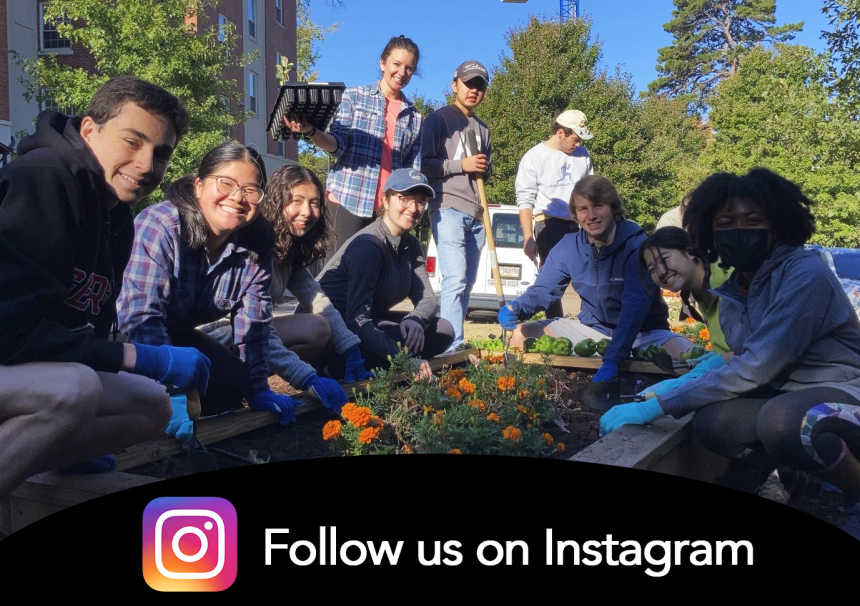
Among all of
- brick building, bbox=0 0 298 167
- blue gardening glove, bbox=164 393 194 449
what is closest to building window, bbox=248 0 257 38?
brick building, bbox=0 0 298 167

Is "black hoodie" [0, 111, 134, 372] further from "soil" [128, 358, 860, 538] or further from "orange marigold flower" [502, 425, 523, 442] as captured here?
"orange marigold flower" [502, 425, 523, 442]

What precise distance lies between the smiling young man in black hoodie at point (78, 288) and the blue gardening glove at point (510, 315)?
271cm

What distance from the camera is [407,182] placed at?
448cm

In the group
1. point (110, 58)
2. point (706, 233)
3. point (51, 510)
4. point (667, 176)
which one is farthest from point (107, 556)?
point (667, 176)

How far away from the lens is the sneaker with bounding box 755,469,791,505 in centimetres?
292

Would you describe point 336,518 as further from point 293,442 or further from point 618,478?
point 293,442

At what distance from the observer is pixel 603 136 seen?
77.5ft

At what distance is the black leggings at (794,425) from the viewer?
2.69 m

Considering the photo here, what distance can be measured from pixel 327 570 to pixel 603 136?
77.1 feet

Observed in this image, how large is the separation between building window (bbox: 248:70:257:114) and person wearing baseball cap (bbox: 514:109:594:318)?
2552 centimetres

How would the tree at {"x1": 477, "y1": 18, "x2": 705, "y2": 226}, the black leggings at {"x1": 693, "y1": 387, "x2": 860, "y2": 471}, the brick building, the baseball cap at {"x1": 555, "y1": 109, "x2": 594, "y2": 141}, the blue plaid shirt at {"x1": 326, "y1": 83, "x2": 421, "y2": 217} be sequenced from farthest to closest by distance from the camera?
the tree at {"x1": 477, "y1": 18, "x2": 705, "y2": 226} < the brick building < the baseball cap at {"x1": 555, "y1": 109, "x2": 594, "y2": 141} < the blue plaid shirt at {"x1": 326, "y1": 83, "x2": 421, "y2": 217} < the black leggings at {"x1": 693, "y1": 387, "x2": 860, "y2": 471}

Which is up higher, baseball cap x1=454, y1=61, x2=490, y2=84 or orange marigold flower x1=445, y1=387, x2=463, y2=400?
baseball cap x1=454, y1=61, x2=490, y2=84

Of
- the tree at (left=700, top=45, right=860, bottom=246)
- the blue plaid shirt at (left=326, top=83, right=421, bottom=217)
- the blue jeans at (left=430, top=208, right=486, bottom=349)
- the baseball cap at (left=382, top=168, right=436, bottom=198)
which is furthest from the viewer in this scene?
the tree at (left=700, top=45, right=860, bottom=246)

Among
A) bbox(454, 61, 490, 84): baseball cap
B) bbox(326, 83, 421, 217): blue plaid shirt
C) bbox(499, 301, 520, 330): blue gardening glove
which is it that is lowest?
bbox(499, 301, 520, 330): blue gardening glove
